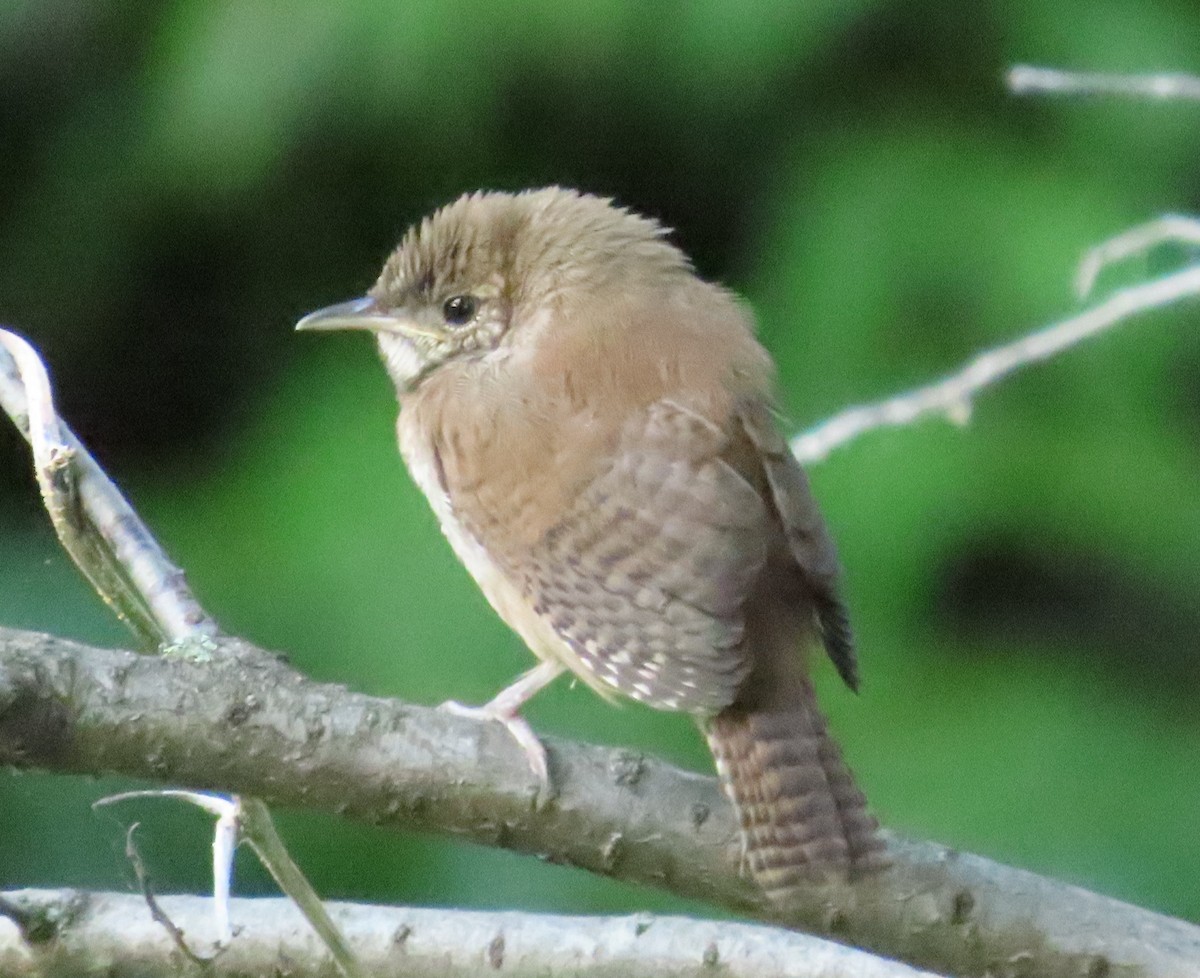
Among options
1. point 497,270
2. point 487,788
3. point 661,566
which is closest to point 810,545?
point 661,566

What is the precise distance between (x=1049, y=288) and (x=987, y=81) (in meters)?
0.68

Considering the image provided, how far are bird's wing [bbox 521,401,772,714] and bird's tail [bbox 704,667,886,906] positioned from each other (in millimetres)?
56

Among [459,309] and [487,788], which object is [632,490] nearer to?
[487,788]

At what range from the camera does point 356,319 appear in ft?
9.92

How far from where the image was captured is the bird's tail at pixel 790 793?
1975mm

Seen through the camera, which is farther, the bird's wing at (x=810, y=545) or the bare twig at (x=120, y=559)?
the bird's wing at (x=810, y=545)

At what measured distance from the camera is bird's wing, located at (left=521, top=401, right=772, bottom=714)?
2.23 metres

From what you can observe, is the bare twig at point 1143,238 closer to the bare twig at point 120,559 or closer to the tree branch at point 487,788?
the tree branch at point 487,788

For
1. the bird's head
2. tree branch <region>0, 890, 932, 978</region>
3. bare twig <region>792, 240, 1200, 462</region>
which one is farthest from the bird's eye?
tree branch <region>0, 890, 932, 978</region>

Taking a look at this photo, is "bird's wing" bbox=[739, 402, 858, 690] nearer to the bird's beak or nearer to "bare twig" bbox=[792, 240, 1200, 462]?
"bare twig" bbox=[792, 240, 1200, 462]

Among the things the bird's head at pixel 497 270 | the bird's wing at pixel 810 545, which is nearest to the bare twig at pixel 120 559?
the bird's wing at pixel 810 545

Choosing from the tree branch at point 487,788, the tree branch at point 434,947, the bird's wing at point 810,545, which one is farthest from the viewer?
the bird's wing at point 810,545

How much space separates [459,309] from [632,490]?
0.70 meters

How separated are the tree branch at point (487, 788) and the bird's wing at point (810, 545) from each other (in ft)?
1.22
